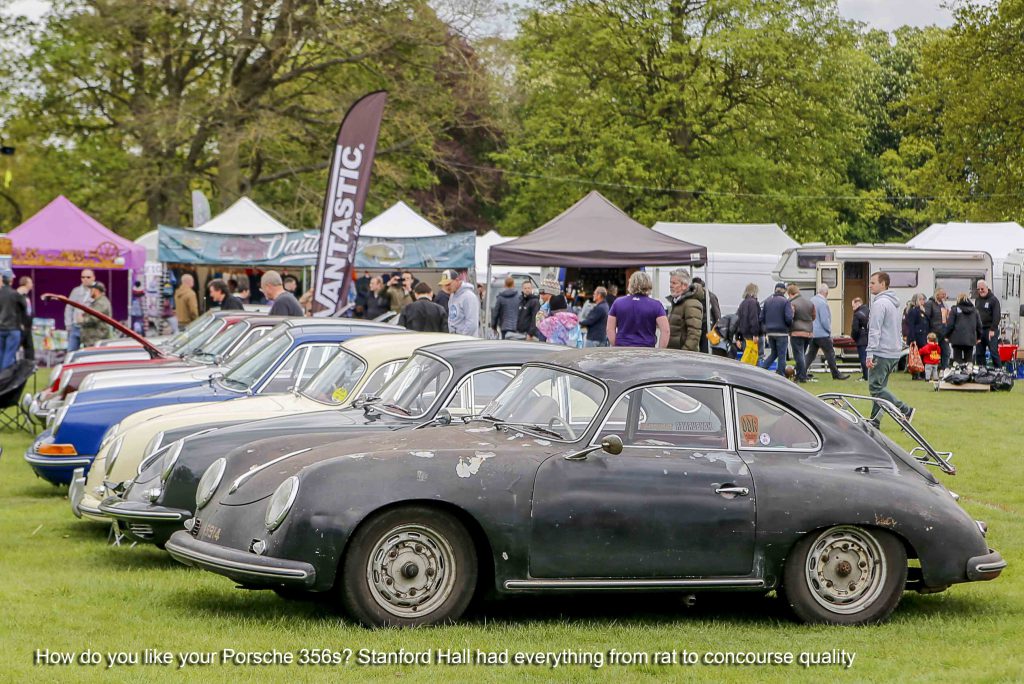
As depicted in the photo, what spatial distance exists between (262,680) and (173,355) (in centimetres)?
1129

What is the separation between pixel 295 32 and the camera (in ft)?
122

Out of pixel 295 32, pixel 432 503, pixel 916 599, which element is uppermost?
pixel 295 32

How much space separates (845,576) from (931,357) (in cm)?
2029

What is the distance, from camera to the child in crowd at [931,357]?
2631 centimetres

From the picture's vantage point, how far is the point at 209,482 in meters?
7.55

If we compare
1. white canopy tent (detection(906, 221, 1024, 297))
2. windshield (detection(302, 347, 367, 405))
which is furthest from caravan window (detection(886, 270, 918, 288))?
windshield (detection(302, 347, 367, 405))

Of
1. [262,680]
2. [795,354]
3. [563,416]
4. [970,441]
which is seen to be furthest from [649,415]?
[795,354]

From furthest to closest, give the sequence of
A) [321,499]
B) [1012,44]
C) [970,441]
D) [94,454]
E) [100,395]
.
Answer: [1012,44] → [970,441] → [100,395] → [94,454] → [321,499]

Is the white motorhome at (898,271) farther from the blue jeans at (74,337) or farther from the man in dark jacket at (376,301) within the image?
the blue jeans at (74,337)

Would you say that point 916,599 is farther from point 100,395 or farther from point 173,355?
point 173,355

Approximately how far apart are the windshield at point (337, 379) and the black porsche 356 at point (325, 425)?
982mm

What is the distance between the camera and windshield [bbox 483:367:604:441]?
7.14m

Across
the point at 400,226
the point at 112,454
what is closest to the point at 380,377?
the point at 112,454

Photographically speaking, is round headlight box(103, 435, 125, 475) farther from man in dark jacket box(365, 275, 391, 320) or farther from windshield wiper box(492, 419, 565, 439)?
man in dark jacket box(365, 275, 391, 320)
